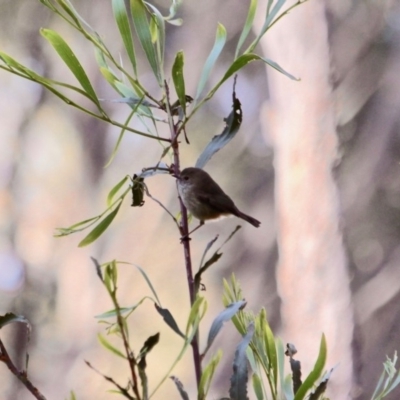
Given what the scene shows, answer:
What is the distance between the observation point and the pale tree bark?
127 centimetres

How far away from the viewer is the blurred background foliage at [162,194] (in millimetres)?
1154

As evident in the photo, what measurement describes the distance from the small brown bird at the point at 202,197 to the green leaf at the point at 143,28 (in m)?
0.21

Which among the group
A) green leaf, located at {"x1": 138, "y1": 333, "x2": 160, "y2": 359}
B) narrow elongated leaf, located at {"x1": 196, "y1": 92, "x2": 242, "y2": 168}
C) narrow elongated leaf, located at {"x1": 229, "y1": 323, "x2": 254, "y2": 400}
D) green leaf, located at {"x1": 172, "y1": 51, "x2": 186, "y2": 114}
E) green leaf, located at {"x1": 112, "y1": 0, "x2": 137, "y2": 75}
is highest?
green leaf, located at {"x1": 112, "y1": 0, "x2": 137, "y2": 75}

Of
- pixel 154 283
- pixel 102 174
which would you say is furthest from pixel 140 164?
pixel 154 283

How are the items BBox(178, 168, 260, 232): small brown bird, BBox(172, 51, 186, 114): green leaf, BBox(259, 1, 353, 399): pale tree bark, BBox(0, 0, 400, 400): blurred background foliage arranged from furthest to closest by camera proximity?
BBox(259, 1, 353, 399): pale tree bark < BBox(0, 0, 400, 400): blurred background foliage < BBox(178, 168, 260, 232): small brown bird < BBox(172, 51, 186, 114): green leaf

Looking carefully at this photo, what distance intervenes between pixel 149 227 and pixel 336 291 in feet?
1.71

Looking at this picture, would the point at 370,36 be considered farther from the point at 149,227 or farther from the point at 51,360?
the point at 51,360

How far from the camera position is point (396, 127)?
1.29 meters

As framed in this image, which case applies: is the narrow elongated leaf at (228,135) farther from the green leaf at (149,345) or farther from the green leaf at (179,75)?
the green leaf at (149,345)

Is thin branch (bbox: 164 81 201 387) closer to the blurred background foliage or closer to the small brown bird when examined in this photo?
the small brown bird

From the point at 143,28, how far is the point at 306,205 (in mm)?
738

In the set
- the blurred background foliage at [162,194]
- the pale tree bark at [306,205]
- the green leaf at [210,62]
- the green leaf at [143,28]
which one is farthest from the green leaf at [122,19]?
the pale tree bark at [306,205]

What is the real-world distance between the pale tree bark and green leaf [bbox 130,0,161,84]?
0.62 meters

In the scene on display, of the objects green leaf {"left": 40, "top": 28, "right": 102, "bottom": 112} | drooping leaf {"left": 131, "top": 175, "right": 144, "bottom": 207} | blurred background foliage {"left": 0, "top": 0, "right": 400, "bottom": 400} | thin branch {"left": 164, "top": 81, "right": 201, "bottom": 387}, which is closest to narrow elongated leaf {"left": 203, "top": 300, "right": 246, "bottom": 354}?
thin branch {"left": 164, "top": 81, "right": 201, "bottom": 387}
